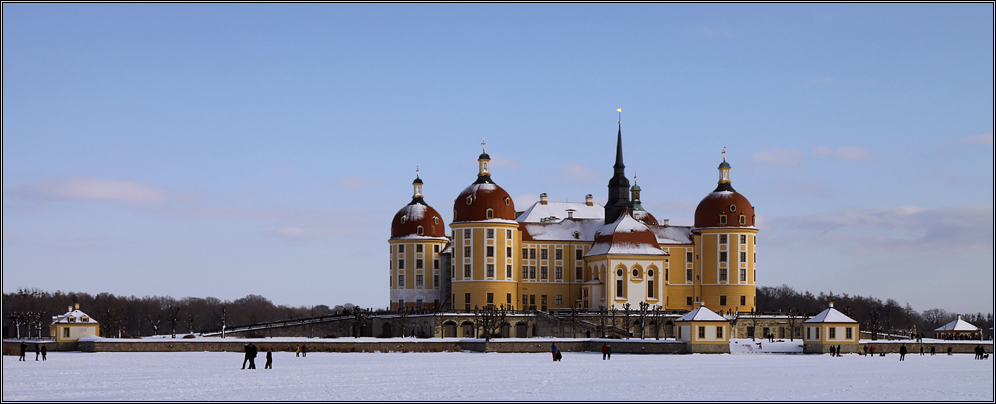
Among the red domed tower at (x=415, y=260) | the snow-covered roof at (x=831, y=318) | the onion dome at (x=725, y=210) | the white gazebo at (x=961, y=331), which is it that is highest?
the onion dome at (x=725, y=210)

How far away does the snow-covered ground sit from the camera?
35.0 metres

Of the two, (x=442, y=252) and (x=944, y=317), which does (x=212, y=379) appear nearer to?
(x=442, y=252)

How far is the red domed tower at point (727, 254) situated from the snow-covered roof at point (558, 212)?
10.9 meters

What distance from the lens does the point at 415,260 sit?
98.2 metres

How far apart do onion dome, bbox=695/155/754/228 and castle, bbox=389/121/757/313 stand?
3.0 inches

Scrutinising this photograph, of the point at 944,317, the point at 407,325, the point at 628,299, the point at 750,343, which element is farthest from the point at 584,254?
the point at 944,317

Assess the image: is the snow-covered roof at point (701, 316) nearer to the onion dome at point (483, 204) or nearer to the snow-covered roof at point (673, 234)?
the onion dome at point (483, 204)

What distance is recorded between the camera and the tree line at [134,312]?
93.0 meters

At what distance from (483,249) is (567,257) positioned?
895cm

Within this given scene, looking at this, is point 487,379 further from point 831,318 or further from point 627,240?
point 627,240

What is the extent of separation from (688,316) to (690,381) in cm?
3066

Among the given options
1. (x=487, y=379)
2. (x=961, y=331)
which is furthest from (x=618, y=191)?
(x=487, y=379)

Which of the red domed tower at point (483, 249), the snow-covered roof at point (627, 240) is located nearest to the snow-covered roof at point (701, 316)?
the snow-covered roof at point (627, 240)

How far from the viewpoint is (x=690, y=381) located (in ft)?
136
